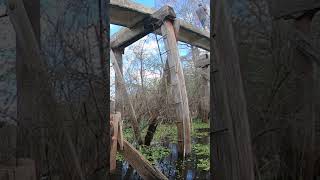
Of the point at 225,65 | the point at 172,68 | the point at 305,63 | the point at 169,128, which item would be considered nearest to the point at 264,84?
the point at 305,63

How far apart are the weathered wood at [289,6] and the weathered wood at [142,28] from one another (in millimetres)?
6083

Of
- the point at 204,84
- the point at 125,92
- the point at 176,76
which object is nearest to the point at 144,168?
the point at 176,76

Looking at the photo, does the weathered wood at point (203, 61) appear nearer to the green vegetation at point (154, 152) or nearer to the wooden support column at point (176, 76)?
the green vegetation at point (154, 152)

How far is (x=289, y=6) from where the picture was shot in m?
1.85

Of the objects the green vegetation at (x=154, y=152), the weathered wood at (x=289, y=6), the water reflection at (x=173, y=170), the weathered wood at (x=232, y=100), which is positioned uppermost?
the weathered wood at (x=289, y=6)

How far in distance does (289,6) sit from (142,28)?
668cm

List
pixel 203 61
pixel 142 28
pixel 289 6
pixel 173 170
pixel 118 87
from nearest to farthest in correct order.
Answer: pixel 289 6 < pixel 173 170 < pixel 142 28 < pixel 118 87 < pixel 203 61

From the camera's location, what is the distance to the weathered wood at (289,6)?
1.77m

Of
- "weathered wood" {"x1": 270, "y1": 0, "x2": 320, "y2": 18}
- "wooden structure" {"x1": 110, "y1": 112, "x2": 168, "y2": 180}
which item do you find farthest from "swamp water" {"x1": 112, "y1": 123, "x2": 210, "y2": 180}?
"weathered wood" {"x1": 270, "y1": 0, "x2": 320, "y2": 18}

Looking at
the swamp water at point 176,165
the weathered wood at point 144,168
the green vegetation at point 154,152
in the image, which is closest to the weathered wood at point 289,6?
the weathered wood at point 144,168

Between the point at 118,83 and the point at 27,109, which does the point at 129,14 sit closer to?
the point at 118,83

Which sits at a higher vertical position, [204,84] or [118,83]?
[204,84]

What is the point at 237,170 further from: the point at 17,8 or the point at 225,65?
the point at 17,8

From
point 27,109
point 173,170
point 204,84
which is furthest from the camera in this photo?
point 204,84
